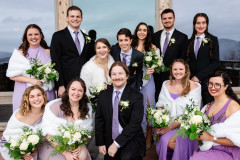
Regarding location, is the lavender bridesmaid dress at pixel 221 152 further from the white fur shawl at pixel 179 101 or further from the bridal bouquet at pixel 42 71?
the bridal bouquet at pixel 42 71

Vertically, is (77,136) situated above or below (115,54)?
below

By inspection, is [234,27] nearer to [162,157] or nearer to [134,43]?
[134,43]

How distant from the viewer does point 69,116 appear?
329 centimetres

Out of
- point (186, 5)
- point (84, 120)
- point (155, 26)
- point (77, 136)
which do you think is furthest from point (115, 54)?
point (186, 5)

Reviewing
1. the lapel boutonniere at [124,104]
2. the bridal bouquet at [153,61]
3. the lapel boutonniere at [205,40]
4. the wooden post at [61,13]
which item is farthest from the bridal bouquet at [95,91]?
the wooden post at [61,13]

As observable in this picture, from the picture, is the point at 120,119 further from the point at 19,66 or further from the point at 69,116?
the point at 19,66

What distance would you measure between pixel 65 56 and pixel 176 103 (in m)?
1.85

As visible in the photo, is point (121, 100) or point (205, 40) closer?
point (121, 100)

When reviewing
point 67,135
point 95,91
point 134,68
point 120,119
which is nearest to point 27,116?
point 67,135

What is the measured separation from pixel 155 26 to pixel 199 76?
6.35ft

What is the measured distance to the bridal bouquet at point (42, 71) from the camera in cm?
366

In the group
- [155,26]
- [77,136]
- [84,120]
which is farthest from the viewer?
[155,26]

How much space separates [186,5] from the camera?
5.69 metres

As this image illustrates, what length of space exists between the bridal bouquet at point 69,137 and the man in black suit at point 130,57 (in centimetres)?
121
